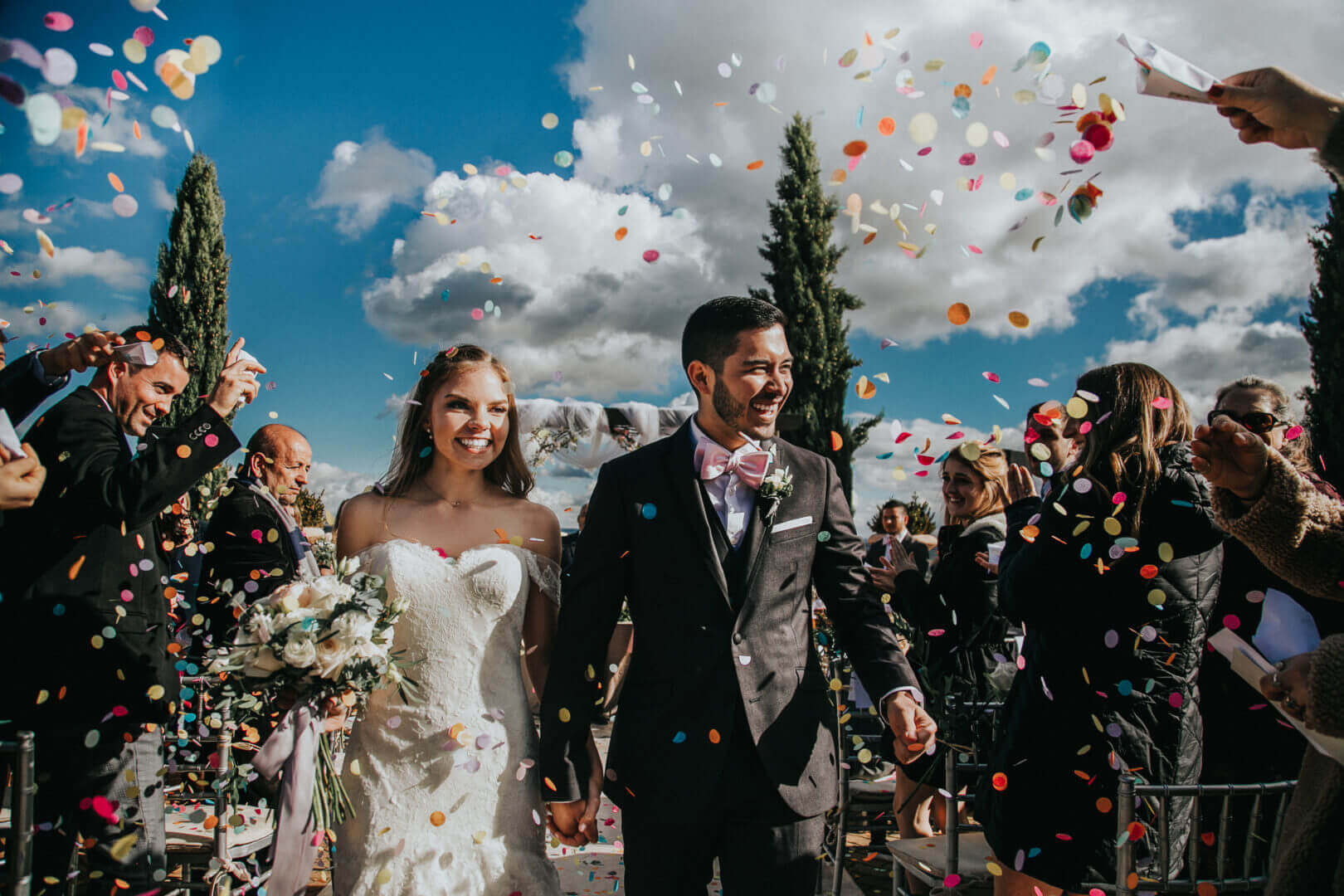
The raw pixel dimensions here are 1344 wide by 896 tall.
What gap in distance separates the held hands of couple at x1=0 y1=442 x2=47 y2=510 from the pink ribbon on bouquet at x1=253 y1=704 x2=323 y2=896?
2.78 ft

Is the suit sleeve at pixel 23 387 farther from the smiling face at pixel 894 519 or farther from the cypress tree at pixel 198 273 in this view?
the cypress tree at pixel 198 273

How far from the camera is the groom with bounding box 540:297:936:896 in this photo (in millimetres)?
2000

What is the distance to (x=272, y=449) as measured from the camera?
409 centimetres

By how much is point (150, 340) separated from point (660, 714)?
2.36 meters

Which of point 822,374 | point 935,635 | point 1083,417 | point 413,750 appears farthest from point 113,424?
point 822,374

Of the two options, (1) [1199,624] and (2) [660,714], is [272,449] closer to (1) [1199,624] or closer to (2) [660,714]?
(2) [660,714]

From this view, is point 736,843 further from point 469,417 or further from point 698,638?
point 469,417

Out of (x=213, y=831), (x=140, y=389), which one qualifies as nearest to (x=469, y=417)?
(x=140, y=389)

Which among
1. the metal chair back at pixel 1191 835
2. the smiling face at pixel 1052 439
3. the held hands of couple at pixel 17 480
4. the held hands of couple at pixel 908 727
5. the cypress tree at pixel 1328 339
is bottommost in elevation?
the metal chair back at pixel 1191 835

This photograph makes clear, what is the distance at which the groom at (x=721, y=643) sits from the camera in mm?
2000

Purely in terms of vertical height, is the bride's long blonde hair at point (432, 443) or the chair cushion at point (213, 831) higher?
the bride's long blonde hair at point (432, 443)

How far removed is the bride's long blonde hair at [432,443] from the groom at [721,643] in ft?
2.22

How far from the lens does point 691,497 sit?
7.29 feet

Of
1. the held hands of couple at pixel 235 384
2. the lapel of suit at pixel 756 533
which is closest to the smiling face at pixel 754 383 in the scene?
the lapel of suit at pixel 756 533
